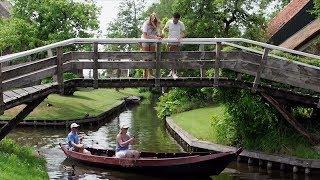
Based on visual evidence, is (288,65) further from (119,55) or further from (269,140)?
(119,55)

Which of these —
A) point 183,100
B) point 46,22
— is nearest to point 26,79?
point 183,100

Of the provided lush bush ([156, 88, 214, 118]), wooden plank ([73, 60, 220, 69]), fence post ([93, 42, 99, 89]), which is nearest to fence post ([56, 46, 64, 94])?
wooden plank ([73, 60, 220, 69])

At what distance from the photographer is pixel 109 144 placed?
3130 centimetres

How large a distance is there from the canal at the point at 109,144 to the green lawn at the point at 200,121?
4.06ft

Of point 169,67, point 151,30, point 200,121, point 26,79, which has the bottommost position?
point 200,121

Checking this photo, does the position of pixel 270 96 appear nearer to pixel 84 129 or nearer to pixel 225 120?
pixel 225 120

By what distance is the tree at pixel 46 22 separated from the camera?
4691cm

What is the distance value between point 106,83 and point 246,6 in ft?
97.3

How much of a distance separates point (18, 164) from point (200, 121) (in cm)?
1723

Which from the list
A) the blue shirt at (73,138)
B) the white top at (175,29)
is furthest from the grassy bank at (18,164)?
the white top at (175,29)

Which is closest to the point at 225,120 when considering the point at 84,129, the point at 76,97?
the point at 84,129

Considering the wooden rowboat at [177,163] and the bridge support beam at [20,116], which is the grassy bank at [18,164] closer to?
the bridge support beam at [20,116]

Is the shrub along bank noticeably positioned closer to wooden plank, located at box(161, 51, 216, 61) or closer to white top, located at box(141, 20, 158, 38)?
wooden plank, located at box(161, 51, 216, 61)

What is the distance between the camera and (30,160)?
20.8 meters
